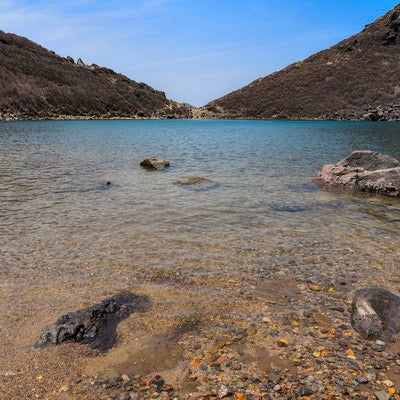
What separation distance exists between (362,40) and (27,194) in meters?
157

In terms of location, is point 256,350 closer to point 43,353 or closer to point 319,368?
point 319,368

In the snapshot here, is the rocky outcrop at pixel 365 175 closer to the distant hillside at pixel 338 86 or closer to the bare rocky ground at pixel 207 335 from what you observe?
the bare rocky ground at pixel 207 335

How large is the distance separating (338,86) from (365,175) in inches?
4873

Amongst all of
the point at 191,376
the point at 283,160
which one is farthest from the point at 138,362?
the point at 283,160

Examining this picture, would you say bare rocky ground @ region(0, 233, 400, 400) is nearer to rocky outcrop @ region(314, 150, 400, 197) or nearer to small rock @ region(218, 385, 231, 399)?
small rock @ region(218, 385, 231, 399)

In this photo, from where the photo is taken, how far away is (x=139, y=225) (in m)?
10.3

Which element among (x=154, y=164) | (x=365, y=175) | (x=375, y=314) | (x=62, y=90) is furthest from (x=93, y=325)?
(x=62, y=90)

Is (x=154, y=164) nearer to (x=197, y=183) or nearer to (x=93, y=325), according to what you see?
(x=197, y=183)

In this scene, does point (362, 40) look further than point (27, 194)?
Yes

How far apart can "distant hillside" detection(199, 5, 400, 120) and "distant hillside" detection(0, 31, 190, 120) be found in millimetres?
29536

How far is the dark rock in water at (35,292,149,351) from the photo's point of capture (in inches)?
199

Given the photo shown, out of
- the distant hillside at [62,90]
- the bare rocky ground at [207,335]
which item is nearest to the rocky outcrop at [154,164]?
the bare rocky ground at [207,335]

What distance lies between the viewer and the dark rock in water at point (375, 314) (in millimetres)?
5281

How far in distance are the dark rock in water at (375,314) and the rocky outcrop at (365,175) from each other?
1022cm
